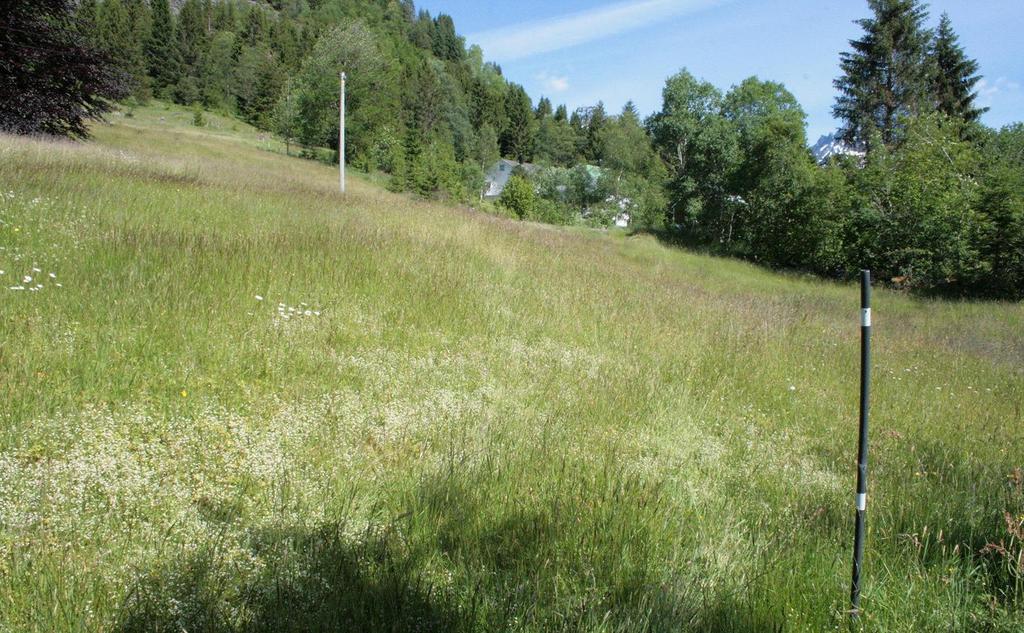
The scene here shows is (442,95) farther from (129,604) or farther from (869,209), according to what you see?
(129,604)

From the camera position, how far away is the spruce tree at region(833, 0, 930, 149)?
3631cm

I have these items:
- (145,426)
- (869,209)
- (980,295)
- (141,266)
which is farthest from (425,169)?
(145,426)

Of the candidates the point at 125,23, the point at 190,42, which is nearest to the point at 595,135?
the point at 190,42

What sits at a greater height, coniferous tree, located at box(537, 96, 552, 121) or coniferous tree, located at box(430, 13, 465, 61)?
coniferous tree, located at box(430, 13, 465, 61)

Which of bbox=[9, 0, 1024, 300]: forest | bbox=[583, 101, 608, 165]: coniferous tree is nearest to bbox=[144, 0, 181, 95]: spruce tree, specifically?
bbox=[9, 0, 1024, 300]: forest

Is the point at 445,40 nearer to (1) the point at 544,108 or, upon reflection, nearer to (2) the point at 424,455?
(1) the point at 544,108

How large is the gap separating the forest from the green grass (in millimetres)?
13634

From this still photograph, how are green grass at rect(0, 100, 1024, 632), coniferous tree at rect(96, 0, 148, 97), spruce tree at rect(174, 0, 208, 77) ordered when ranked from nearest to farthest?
1. green grass at rect(0, 100, 1024, 632)
2. coniferous tree at rect(96, 0, 148, 97)
3. spruce tree at rect(174, 0, 208, 77)

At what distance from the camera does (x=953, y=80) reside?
39375 millimetres

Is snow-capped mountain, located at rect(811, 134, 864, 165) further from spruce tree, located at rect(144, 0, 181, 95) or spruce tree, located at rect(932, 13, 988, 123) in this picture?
spruce tree, located at rect(144, 0, 181, 95)

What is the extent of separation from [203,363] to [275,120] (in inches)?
2654

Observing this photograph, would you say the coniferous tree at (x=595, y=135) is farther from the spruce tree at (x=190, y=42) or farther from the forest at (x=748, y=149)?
the spruce tree at (x=190, y=42)

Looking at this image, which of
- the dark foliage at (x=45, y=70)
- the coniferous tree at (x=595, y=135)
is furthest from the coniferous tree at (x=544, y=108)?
the dark foliage at (x=45, y=70)

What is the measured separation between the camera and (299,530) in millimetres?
2846
